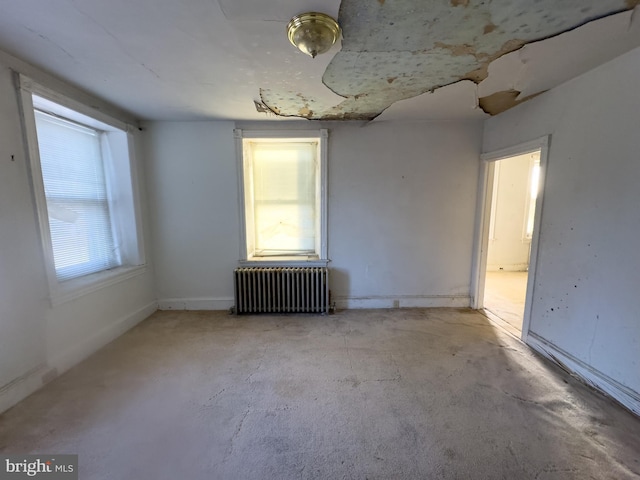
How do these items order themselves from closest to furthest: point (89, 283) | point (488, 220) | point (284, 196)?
point (89, 283)
point (488, 220)
point (284, 196)

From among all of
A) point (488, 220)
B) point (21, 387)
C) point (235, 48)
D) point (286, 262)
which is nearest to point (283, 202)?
point (286, 262)

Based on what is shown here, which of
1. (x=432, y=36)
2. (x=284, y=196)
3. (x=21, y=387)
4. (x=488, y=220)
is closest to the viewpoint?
(x=432, y=36)

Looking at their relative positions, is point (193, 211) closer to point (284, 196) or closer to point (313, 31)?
point (284, 196)

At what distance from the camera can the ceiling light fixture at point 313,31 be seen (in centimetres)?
134

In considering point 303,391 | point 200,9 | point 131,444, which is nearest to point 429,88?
point 200,9

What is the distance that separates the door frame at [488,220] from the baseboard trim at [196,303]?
10.2 ft

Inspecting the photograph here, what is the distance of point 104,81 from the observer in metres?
2.09

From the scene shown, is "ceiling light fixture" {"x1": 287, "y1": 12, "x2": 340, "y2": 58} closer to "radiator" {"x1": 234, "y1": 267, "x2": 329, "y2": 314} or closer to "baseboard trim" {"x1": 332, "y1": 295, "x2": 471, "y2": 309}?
"radiator" {"x1": 234, "y1": 267, "x2": 329, "y2": 314}

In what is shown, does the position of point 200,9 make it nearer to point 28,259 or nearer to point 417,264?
point 28,259

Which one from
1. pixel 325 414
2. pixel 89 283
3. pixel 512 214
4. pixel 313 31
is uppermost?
pixel 313 31

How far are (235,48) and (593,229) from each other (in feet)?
9.11

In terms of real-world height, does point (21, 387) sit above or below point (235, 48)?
below

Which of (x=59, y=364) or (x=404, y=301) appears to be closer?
(x=59, y=364)

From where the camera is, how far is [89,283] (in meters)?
2.38
